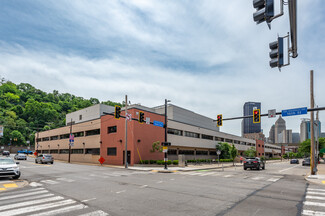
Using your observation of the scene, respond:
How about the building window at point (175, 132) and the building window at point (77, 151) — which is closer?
the building window at point (175, 132)

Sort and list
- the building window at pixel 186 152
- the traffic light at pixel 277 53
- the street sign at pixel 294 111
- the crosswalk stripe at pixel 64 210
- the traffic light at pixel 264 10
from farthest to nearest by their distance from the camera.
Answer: the building window at pixel 186 152 < the street sign at pixel 294 111 < the crosswalk stripe at pixel 64 210 < the traffic light at pixel 277 53 < the traffic light at pixel 264 10

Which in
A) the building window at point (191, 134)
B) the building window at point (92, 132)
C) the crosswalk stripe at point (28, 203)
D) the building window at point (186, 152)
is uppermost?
the building window at point (92, 132)

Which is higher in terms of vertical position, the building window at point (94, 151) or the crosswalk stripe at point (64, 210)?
the crosswalk stripe at point (64, 210)

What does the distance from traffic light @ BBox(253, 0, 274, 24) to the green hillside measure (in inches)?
3749

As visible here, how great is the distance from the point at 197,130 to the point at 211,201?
139 ft

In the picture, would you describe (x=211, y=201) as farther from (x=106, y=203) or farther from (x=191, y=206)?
(x=106, y=203)

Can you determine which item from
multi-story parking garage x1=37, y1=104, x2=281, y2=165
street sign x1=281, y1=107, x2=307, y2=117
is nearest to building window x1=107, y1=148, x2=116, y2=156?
multi-story parking garage x1=37, y1=104, x2=281, y2=165

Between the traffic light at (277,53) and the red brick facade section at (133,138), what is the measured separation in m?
28.5

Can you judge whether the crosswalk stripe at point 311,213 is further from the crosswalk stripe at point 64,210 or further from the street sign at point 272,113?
the street sign at point 272,113

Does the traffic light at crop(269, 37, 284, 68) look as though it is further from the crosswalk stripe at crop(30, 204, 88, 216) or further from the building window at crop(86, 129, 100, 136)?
the building window at crop(86, 129, 100, 136)

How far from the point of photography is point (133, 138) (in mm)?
34500

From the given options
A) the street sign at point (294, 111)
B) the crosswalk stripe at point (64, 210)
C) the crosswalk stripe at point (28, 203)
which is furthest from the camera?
the street sign at point (294, 111)

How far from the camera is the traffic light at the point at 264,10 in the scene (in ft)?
18.4

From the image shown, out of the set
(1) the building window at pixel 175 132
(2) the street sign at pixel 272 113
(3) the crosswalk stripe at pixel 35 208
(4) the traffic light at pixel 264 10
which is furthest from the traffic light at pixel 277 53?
(1) the building window at pixel 175 132
